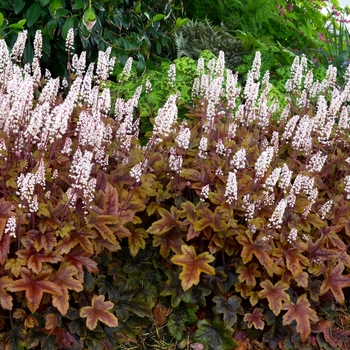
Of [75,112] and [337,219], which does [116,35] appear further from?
[337,219]

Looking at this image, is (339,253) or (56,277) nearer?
(56,277)

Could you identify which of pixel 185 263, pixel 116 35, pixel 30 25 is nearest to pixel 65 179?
pixel 185 263

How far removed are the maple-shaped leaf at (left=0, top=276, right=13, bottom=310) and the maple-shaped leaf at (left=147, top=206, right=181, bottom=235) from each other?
0.79 metres

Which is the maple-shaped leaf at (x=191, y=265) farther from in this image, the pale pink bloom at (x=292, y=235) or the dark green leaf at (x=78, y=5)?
the dark green leaf at (x=78, y=5)

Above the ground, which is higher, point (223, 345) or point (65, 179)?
point (65, 179)

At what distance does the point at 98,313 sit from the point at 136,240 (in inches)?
19.7

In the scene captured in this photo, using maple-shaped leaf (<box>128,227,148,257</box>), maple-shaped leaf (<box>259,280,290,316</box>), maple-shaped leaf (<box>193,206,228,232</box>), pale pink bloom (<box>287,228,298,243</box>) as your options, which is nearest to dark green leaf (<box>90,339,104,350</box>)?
maple-shaped leaf (<box>128,227,148,257</box>)

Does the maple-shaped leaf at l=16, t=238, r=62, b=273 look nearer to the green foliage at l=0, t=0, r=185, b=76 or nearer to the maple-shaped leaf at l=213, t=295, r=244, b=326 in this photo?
the maple-shaped leaf at l=213, t=295, r=244, b=326

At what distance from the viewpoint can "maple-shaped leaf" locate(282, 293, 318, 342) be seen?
2867 millimetres

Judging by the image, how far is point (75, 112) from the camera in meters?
3.85

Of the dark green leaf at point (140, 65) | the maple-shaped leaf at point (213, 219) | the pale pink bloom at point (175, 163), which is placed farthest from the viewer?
the dark green leaf at point (140, 65)

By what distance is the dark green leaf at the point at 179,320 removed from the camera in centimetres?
299

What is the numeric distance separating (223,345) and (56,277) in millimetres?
1016

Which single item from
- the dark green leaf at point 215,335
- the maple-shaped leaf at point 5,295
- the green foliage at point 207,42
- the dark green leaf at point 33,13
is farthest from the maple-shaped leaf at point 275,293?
the green foliage at point 207,42
